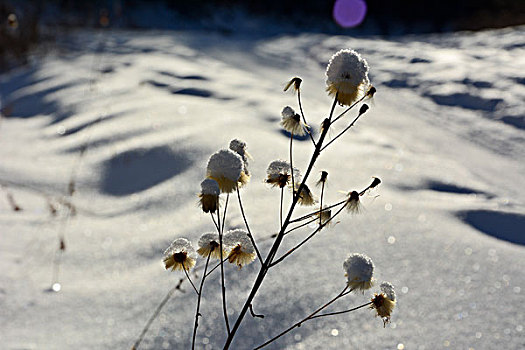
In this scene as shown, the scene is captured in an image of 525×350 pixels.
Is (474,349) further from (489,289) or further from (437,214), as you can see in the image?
(437,214)

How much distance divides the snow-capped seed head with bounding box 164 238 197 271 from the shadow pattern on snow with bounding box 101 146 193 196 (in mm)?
1458

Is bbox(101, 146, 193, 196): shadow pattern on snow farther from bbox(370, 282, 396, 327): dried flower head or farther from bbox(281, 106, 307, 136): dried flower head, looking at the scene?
bbox(370, 282, 396, 327): dried flower head

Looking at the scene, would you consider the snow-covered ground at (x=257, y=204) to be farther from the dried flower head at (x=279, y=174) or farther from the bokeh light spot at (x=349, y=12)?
the bokeh light spot at (x=349, y=12)

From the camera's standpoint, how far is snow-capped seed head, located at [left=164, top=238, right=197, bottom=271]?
88 centimetres

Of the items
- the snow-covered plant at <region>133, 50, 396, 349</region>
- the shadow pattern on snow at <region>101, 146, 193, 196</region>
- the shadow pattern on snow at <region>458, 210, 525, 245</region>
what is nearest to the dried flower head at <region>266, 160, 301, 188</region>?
the snow-covered plant at <region>133, 50, 396, 349</region>

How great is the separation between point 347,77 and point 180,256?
0.47 m

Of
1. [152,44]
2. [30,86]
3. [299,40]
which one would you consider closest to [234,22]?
[299,40]

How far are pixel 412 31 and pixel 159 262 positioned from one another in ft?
34.8

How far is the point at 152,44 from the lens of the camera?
6672mm

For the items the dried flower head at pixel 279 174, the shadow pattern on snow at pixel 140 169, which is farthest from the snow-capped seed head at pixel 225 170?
the shadow pattern on snow at pixel 140 169

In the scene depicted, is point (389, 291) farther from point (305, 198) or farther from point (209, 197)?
point (209, 197)

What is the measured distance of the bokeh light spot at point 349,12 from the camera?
12.1 m

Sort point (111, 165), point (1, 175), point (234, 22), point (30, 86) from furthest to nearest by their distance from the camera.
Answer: point (234, 22), point (30, 86), point (111, 165), point (1, 175)

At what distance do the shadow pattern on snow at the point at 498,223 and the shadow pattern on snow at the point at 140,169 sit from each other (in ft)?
4.69
